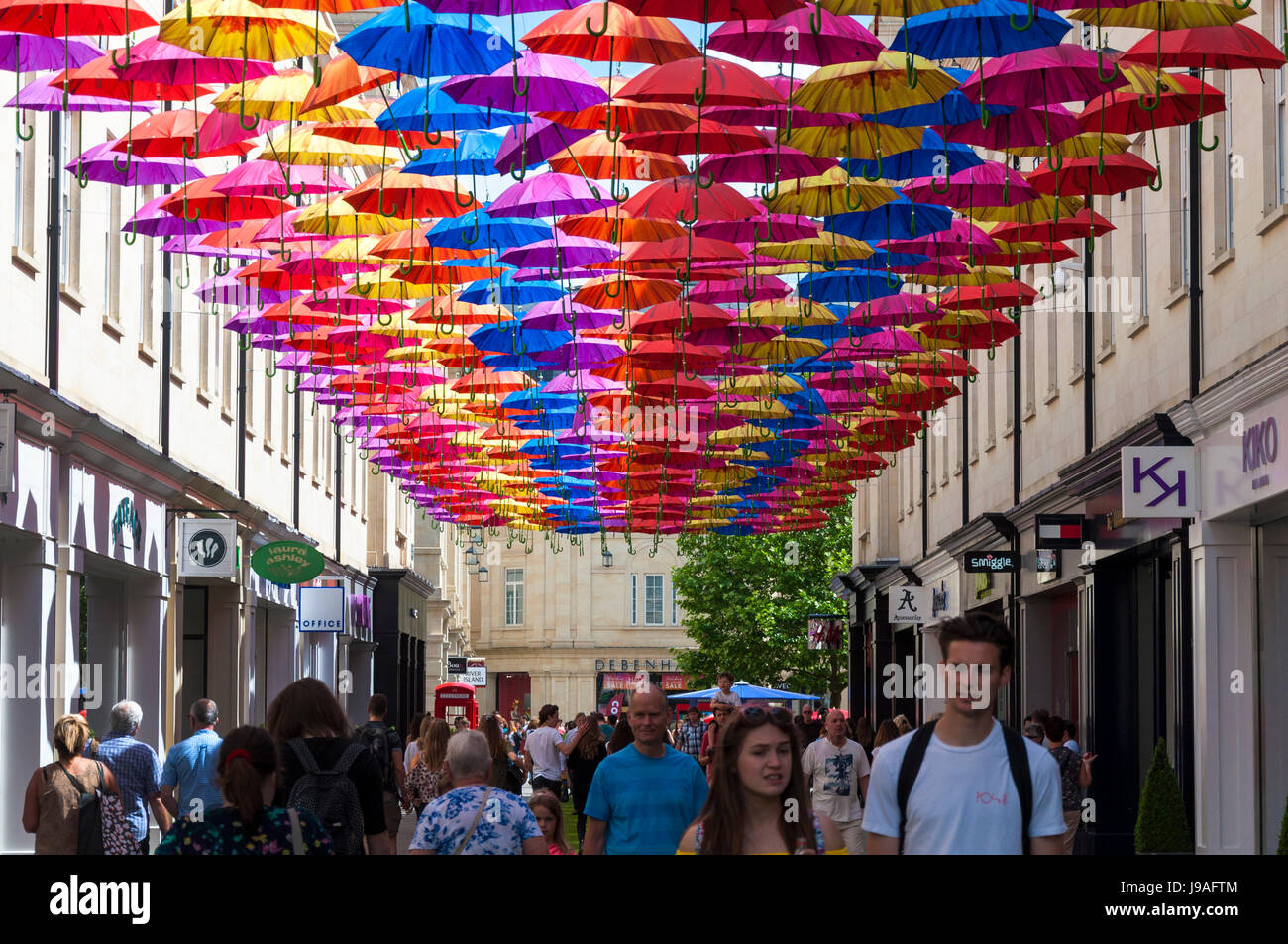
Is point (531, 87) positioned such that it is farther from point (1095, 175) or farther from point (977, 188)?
point (1095, 175)

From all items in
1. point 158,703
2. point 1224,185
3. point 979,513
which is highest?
point 1224,185

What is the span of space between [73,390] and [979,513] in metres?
17.4

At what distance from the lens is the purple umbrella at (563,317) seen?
1906 centimetres

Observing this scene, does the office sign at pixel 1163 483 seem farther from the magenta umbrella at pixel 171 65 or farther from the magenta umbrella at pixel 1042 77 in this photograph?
the magenta umbrella at pixel 171 65

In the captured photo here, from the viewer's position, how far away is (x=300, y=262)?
1720 cm

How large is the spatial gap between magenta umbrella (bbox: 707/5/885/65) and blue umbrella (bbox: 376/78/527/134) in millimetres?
2169

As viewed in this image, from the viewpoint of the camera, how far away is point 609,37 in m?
11.7

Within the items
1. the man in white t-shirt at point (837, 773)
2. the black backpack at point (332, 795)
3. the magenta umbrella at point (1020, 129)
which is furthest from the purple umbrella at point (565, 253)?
the black backpack at point (332, 795)

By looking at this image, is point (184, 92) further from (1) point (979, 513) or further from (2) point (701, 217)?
(1) point (979, 513)

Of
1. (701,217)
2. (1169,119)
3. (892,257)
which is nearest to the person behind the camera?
(1169,119)

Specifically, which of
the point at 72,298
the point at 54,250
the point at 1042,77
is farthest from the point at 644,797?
the point at 72,298

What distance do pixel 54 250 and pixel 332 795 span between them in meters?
11.6

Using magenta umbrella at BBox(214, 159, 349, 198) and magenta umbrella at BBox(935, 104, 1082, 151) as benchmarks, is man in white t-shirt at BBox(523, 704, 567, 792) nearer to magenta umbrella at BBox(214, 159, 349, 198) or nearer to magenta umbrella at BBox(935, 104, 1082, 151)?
magenta umbrella at BBox(214, 159, 349, 198)
